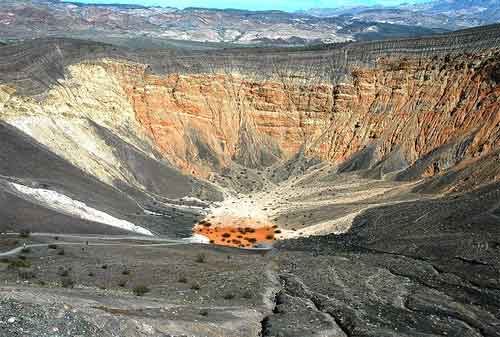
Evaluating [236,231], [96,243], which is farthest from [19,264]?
[236,231]

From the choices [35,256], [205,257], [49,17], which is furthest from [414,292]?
[49,17]

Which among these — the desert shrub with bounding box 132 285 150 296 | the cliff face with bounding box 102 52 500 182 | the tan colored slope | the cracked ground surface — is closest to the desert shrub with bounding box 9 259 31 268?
the cracked ground surface

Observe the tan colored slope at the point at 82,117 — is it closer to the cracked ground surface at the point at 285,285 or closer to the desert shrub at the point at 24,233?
the desert shrub at the point at 24,233

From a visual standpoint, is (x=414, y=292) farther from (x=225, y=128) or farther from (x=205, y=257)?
(x=225, y=128)

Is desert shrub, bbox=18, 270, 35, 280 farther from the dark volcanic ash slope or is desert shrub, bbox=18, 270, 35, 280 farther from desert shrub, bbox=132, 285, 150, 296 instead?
desert shrub, bbox=132, 285, 150, 296

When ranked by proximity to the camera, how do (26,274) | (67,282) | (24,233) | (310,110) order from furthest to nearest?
(310,110), (24,233), (26,274), (67,282)

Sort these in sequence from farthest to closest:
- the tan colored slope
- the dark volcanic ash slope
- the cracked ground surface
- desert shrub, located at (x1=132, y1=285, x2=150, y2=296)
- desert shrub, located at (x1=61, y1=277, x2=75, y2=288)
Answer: the tan colored slope
the dark volcanic ash slope
desert shrub, located at (x1=132, y1=285, x2=150, y2=296)
desert shrub, located at (x1=61, y1=277, x2=75, y2=288)
the cracked ground surface

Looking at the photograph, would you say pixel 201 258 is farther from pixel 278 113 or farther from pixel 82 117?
pixel 278 113
